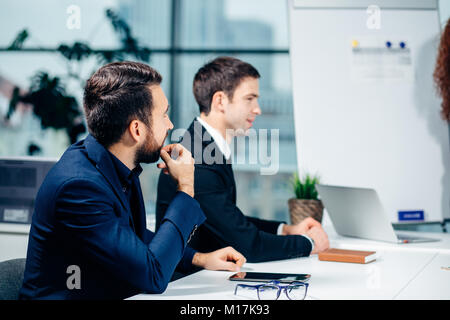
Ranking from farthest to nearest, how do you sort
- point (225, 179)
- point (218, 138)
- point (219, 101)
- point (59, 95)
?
point (59, 95)
point (219, 101)
point (218, 138)
point (225, 179)

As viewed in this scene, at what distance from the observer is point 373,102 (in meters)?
3.06

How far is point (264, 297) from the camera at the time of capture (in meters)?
1.23

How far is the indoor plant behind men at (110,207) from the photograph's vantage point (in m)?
1.16

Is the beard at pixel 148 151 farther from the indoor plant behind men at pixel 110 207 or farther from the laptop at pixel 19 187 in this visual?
the laptop at pixel 19 187

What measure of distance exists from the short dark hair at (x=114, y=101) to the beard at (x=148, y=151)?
2.0 inches

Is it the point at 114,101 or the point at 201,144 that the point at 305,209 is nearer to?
the point at 201,144

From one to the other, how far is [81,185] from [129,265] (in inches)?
9.1

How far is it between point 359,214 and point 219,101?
2.77ft

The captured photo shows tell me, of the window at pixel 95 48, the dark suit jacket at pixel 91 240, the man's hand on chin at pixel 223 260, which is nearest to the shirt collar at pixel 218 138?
the man's hand on chin at pixel 223 260

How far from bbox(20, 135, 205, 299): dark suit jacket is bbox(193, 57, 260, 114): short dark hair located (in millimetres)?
1002

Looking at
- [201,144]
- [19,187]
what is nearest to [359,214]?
[201,144]

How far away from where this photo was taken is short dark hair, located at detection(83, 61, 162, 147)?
1334 millimetres
